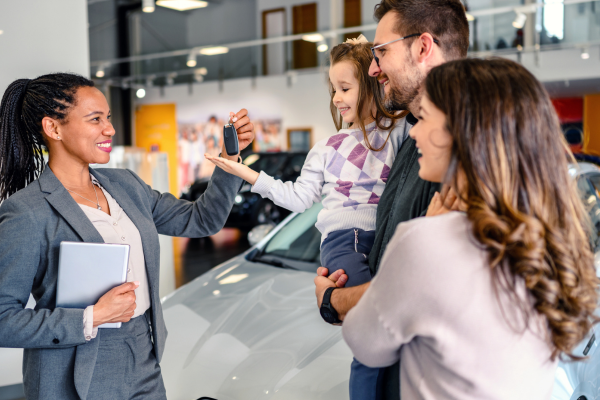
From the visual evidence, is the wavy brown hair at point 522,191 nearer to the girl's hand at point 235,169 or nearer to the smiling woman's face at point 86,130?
the girl's hand at point 235,169

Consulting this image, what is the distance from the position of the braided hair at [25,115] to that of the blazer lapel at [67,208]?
14 cm

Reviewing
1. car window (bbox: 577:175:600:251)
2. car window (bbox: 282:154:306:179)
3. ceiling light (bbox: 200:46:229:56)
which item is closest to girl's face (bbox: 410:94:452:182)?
car window (bbox: 577:175:600:251)

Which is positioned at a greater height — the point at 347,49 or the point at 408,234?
the point at 347,49

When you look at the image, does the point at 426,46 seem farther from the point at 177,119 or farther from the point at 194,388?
the point at 177,119

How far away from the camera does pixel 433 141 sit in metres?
Answer: 0.98

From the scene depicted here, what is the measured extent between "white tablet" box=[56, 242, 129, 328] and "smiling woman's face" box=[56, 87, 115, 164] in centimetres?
32

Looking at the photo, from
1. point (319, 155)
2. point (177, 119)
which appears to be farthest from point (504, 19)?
point (319, 155)

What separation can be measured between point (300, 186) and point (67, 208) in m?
0.67

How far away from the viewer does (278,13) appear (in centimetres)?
1382

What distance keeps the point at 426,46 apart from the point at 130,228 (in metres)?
0.98

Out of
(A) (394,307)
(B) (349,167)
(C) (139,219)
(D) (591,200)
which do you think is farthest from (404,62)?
Answer: (D) (591,200)

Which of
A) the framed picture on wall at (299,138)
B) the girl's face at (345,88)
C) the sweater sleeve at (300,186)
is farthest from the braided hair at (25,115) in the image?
the framed picture on wall at (299,138)

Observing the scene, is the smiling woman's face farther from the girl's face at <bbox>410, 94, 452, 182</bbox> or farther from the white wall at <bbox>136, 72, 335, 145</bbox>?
the white wall at <bbox>136, 72, 335, 145</bbox>

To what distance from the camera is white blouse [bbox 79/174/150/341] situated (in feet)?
5.11
